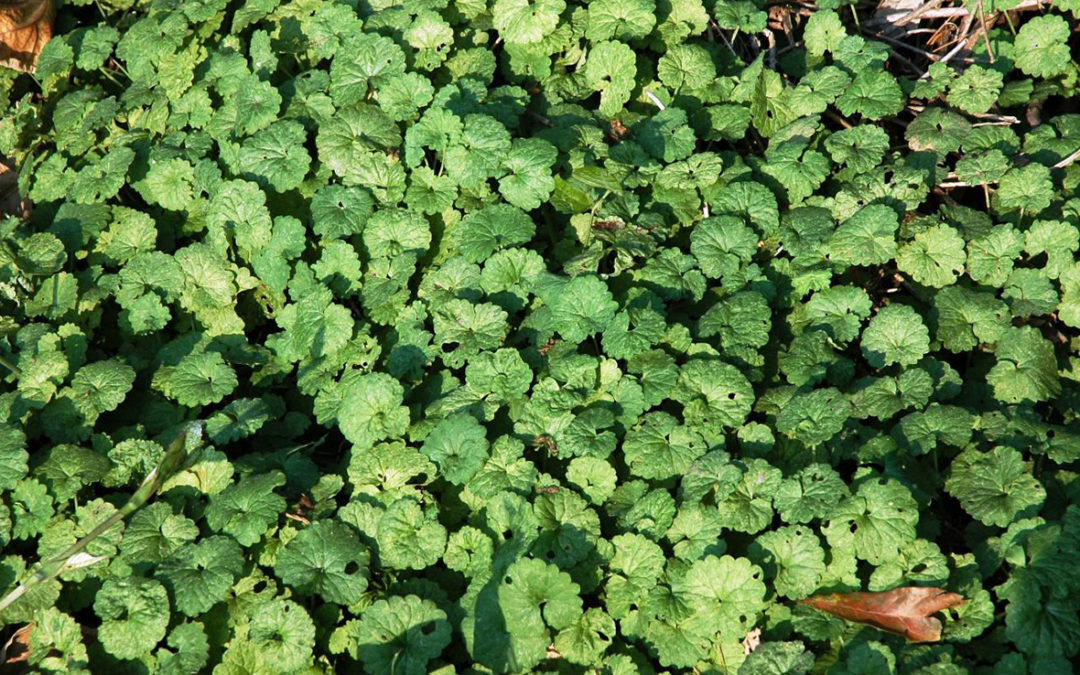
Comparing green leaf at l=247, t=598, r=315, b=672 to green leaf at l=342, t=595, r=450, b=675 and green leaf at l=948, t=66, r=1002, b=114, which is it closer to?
green leaf at l=342, t=595, r=450, b=675

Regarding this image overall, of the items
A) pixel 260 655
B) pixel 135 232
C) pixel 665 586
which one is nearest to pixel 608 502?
pixel 665 586

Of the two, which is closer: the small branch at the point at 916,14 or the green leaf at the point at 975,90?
the green leaf at the point at 975,90

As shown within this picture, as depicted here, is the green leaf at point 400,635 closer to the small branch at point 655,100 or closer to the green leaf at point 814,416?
the green leaf at point 814,416

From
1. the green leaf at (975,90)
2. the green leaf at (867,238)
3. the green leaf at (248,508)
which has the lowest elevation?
the green leaf at (248,508)

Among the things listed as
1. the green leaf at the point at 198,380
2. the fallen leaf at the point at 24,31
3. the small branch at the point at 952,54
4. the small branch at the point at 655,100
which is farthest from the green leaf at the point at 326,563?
the fallen leaf at the point at 24,31

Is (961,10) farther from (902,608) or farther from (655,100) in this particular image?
(902,608)

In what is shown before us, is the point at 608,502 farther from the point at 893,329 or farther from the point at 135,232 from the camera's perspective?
the point at 135,232

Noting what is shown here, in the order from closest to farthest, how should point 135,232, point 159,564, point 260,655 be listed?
point 260,655 < point 159,564 < point 135,232
